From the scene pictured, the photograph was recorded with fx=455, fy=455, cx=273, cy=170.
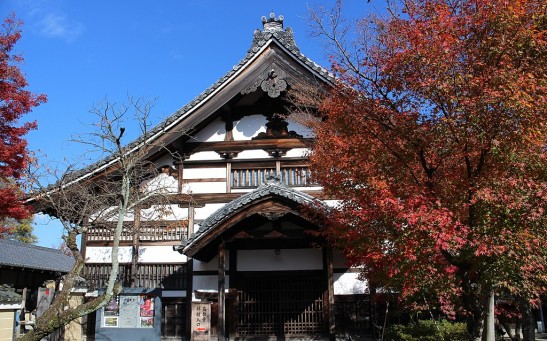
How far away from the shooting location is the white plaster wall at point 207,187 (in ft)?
49.4

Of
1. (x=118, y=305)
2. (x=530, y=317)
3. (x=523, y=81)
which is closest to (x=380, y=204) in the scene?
(x=523, y=81)

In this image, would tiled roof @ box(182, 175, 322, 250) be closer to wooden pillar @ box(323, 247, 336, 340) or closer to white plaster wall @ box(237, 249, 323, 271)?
wooden pillar @ box(323, 247, 336, 340)

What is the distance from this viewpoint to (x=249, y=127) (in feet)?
51.5

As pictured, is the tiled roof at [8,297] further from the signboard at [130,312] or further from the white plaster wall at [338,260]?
the white plaster wall at [338,260]

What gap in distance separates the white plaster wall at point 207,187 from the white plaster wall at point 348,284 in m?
4.64

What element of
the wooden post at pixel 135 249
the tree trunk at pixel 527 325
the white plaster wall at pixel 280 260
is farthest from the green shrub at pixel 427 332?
the wooden post at pixel 135 249

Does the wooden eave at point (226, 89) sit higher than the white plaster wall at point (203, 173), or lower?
higher

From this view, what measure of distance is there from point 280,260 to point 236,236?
68.7 inches

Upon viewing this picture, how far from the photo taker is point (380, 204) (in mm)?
7656

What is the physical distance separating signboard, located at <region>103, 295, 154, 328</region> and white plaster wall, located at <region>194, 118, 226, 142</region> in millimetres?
5693

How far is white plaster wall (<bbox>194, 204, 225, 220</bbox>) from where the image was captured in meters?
14.8

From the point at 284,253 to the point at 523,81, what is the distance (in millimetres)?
9205

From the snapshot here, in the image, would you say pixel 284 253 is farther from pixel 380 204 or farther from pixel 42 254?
pixel 42 254

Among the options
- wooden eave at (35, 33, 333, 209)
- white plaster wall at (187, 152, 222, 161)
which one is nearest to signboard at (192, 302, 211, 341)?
white plaster wall at (187, 152, 222, 161)
